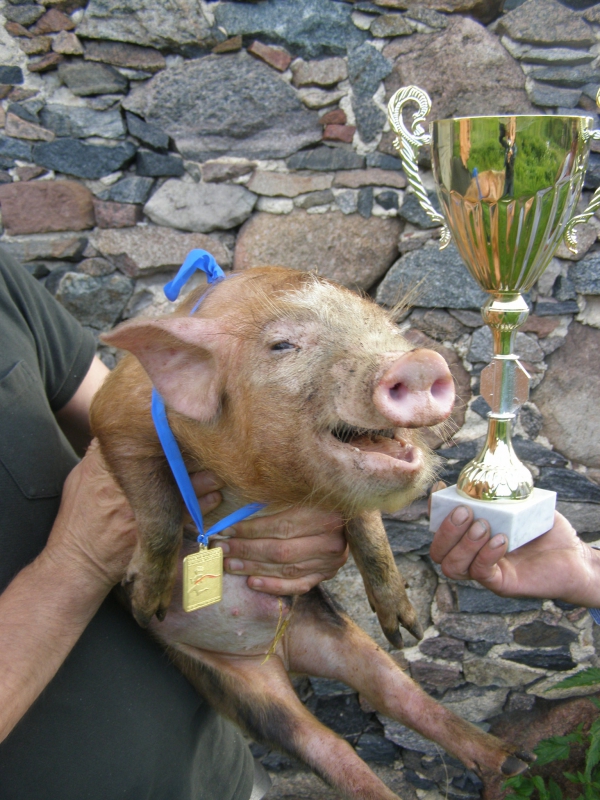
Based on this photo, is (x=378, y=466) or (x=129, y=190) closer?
(x=378, y=466)

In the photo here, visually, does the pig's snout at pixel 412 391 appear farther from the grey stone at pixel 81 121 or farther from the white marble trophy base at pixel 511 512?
the grey stone at pixel 81 121

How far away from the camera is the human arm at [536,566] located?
1418 mm

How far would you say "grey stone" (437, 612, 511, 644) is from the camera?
8.80ft

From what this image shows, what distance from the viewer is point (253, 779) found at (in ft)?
6.17

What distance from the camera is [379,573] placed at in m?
1.64

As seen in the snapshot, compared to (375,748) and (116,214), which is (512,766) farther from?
(116,214)

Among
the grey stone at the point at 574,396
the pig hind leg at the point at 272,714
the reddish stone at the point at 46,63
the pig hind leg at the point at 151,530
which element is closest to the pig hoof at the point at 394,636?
the pig hind leg at the point at 272,714

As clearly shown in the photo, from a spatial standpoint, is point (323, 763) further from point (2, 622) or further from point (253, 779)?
point (2, 622)

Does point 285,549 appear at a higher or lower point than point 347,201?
lower

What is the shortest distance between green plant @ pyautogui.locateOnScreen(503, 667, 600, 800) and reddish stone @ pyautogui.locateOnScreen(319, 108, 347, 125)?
212cm

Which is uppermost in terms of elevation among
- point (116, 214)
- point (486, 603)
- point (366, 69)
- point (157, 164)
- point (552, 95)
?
point (366, 69)

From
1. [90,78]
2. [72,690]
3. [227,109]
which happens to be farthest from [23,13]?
[72,690]

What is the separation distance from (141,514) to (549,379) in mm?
1814

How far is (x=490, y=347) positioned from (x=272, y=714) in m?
1.59
